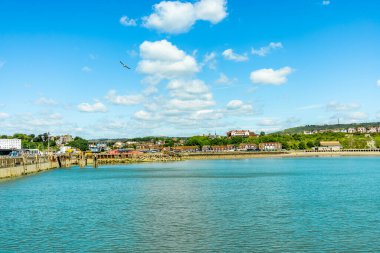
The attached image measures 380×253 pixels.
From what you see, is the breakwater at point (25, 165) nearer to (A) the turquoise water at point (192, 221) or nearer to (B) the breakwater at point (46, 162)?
(B) the breakwater at point (46, 162)

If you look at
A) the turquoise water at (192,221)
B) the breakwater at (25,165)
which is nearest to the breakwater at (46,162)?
the breakwater at (25,165)

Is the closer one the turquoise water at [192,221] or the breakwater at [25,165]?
the turquoise water at [192,221]

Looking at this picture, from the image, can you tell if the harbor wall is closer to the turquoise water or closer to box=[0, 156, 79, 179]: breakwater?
box=[0, 156, 79, 179]: breakwater

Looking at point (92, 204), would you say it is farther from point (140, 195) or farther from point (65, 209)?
point (140, 195)

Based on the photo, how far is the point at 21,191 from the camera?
62781mm

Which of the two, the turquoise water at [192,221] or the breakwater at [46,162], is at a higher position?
the breakwater at [46,162]

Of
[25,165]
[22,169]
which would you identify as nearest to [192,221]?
[22,169]

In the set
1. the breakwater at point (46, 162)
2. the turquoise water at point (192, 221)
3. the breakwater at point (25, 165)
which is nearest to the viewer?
the turquoise water at point (192, 221)

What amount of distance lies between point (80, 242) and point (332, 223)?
19181 millimetres

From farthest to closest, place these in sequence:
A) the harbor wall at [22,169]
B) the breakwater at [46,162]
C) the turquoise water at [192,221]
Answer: the breakwater at [46,162] < the harbor wall at [22,169] < the turquoise water at [192,221]

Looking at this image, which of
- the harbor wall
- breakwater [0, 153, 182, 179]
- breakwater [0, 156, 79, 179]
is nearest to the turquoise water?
the harbor wall

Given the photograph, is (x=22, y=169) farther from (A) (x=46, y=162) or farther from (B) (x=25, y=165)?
(A) (x=46, y=162)

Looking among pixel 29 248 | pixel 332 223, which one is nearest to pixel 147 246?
pixel 29 248

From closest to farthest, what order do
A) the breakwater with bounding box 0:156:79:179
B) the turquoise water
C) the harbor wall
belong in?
1. the turquoise water
2. the harbor wall
3. the breakwater with bounding box 0:156:79:179
